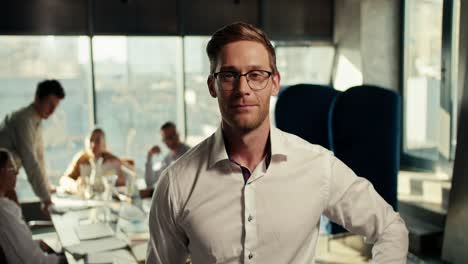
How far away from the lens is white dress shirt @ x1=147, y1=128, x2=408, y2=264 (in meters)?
1.16

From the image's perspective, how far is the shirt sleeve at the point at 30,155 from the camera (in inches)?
145

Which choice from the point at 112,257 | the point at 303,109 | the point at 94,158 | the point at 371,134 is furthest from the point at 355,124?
the point at 94,158

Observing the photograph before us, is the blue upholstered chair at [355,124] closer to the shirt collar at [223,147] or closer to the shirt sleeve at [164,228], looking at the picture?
the shirt collar at [223,147]

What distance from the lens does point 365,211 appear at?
1253mm

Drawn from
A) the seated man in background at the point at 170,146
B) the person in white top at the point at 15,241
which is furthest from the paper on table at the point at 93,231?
the seated man in background at the point at 170,146

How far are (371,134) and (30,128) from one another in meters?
2.57

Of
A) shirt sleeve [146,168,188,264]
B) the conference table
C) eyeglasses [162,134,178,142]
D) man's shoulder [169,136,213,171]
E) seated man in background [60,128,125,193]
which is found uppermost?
man's shoulder [169,136,213,171]

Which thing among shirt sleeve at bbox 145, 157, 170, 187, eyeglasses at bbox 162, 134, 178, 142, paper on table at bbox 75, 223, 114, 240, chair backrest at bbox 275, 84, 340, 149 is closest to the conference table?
paper on table at bbox 75, 223, 114, 240

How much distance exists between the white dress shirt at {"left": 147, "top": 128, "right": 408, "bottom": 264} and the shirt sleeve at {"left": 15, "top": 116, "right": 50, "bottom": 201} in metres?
2.74

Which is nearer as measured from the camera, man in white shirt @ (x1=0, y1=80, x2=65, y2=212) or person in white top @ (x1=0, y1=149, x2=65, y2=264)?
person in white top @ (x1=0, y1=149, x2=65, y2=264)

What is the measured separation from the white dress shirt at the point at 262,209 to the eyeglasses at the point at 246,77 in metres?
0.15

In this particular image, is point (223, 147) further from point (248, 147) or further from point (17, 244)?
point (17, 244)

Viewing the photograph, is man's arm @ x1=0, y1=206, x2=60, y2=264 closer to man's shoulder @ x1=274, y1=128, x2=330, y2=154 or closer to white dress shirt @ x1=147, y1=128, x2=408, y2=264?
white dress shirt @ x1=147, y1=128, x2=408, y2=264

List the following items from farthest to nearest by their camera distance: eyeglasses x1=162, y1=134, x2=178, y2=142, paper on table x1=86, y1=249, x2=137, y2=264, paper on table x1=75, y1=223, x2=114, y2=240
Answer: eyeglasses x1=162, y1=134, x2=178, y2=142, paper on table x1=75, y1=223, x2=114, y2=240, paper on table x1=86, y1=249, x2=137, y2=264
